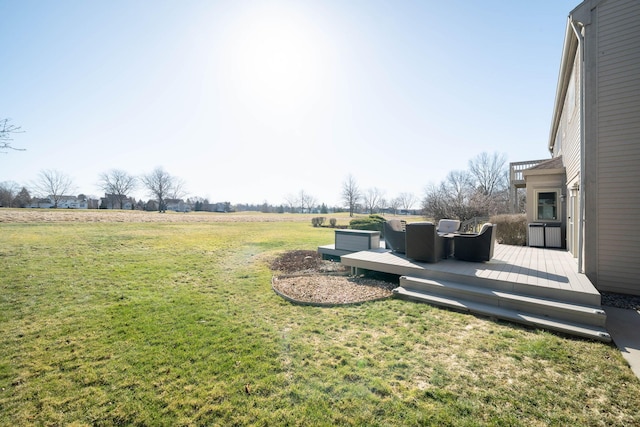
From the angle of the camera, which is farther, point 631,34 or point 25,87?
point 25,87

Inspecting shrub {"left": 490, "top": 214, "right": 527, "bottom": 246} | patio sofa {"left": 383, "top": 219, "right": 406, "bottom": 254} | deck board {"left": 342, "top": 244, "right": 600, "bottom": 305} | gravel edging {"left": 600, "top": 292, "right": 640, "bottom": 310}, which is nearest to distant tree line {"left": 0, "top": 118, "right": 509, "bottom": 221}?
shrub {"left": 490, "top": 214, "right": 527, "bottom": 246}

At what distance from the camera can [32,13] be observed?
6914 mm

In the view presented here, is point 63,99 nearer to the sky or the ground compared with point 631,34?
nearer to the sky

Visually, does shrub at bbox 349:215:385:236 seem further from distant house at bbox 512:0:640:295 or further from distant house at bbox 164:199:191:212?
distant house at bbox 164:199:191:212

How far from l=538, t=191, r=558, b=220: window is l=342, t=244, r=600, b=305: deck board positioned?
284 cm

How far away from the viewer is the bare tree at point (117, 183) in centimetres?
5369

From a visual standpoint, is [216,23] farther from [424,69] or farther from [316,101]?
[424,69]

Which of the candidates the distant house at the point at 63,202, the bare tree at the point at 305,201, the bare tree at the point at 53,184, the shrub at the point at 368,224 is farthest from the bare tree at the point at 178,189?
the shrub at the point at 368,224

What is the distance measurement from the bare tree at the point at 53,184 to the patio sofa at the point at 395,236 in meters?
72.5

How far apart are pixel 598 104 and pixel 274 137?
50.2 ft

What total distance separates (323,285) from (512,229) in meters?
9.28

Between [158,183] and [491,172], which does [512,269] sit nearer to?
[491,172]

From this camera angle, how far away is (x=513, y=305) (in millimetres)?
4129

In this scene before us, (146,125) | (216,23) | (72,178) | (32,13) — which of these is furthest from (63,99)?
(72,178)
